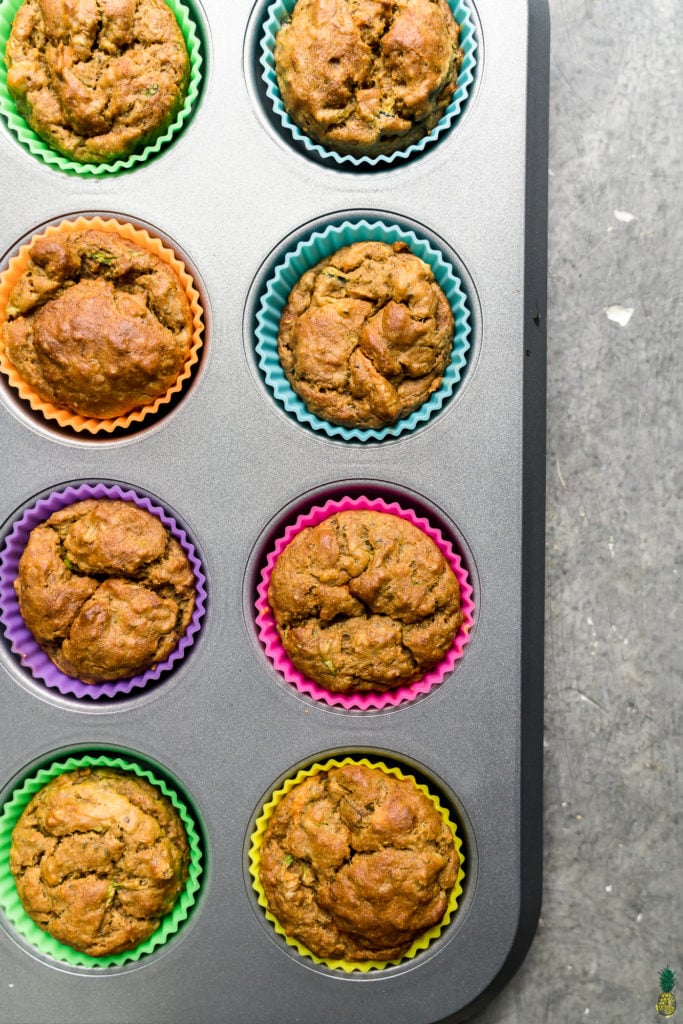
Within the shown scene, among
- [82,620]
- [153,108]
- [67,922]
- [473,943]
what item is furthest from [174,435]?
[473,943]

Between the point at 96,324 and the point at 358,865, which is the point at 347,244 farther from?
the point at 358,865

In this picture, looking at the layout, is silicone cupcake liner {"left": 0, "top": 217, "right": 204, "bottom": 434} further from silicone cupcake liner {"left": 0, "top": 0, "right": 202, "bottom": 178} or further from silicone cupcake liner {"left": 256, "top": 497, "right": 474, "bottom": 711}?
silicone cupcake liner {"left": 256, "top": 497, "right": 474, "bottom": 711}

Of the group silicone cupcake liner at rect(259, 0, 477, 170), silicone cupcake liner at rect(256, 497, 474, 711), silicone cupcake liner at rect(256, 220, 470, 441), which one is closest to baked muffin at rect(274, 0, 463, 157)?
silicone cupcake liner at rect(259, 0, 477, 170)

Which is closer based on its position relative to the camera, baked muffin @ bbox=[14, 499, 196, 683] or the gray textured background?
baked muffin @ bbox=[14, 499, 196, 683]

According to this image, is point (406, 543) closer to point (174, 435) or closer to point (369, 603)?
point (369, 603)

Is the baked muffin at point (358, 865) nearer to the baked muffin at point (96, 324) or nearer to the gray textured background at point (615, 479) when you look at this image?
the gray textured background at point (615, 479)

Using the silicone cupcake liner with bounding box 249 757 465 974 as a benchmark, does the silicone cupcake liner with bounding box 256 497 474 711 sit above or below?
above
